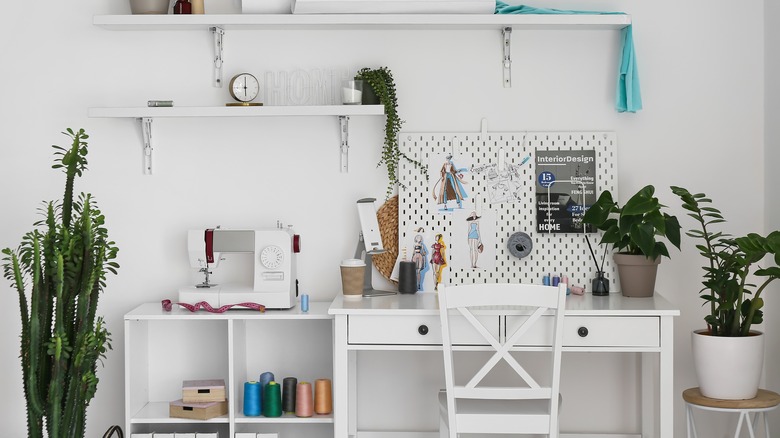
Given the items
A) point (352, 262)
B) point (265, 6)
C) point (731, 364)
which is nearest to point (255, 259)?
point (352, 262)

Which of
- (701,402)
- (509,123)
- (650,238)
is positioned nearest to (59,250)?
(509,123)

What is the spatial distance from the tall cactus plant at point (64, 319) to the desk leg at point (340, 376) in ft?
2.53

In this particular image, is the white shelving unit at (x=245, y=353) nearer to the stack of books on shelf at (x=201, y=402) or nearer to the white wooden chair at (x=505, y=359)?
the stack of books on shelf at (x=201, y=402)

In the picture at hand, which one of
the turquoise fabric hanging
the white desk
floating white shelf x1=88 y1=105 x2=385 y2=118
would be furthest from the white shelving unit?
the turquoise fabric hanging

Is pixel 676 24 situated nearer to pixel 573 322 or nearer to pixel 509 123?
pixel 509 123

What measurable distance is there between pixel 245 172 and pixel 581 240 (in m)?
1.28

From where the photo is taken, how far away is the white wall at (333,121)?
331cm

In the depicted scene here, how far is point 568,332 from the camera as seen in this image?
2.84 meters

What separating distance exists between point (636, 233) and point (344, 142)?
110 cm

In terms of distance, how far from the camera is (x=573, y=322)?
284 centimetres

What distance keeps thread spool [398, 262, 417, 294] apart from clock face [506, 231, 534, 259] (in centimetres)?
37

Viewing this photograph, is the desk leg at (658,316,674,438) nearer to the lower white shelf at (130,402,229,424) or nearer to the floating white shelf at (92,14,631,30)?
the floating white shelf at (92,14,631,30)

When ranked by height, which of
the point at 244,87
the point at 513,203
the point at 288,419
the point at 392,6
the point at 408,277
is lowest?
the point at 288,419

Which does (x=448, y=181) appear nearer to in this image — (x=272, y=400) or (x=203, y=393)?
(x=272, y=400)
